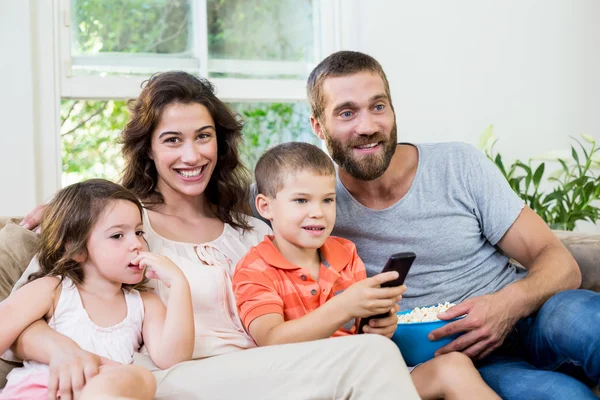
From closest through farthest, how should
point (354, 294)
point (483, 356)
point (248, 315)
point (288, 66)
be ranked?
1. point (354, 294)
2. point (248, 315)
3. point (483, 356)
4. point (288, 66)

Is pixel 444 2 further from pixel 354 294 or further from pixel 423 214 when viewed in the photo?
pixel 354 294

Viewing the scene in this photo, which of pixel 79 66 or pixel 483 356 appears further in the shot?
pixel 79 66

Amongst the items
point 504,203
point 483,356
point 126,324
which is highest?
point 504,203

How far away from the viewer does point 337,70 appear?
198 centimetres

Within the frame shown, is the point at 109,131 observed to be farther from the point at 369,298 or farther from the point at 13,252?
the point at 369,298

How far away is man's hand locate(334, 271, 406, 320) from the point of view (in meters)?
1.44

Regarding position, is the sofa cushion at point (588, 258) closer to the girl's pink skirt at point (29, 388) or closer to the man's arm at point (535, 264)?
the man's arm at point (535, 264)

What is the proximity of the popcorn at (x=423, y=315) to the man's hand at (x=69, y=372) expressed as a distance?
707 millimetres

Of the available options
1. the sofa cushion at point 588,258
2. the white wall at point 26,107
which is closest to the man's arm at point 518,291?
the sofa cushion at point 588,258

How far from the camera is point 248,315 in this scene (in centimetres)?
160

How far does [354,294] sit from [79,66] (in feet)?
5.57

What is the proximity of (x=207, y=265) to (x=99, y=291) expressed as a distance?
0.29m

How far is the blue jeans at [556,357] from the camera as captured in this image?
58.4 inches

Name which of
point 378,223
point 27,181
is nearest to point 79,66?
point 27,181
